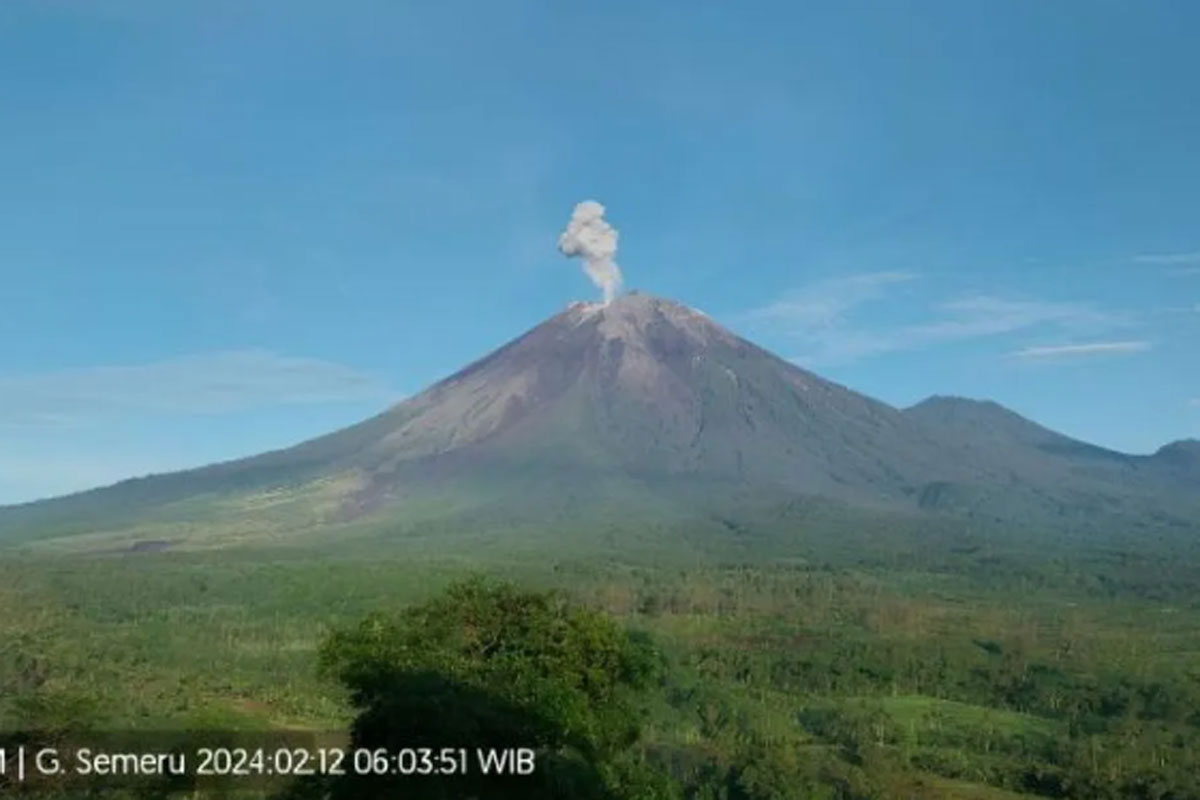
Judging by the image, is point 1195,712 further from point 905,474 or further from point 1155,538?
point 905,474

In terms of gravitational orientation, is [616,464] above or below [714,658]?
above

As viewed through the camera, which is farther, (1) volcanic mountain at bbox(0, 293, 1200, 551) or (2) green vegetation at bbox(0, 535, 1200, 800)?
(1) volcanic mountain at bbox(0, 293, 1200, 551)

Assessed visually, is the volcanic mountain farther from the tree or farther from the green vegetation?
the tree

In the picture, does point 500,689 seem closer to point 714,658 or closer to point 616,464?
point 714,658

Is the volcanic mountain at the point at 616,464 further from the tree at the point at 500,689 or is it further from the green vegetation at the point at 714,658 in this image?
the tree at the point at 500,689

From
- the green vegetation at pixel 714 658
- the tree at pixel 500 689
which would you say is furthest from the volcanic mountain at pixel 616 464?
the tree at pixel 500 689

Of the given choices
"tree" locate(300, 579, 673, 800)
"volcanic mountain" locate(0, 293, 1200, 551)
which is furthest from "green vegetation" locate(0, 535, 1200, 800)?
"volcanic mountain" locate(0, 293, 1200, 551)

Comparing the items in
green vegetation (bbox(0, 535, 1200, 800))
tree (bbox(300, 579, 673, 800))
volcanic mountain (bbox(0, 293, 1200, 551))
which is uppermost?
volcanic mountain (bbox(0, 293, 1200, 551))

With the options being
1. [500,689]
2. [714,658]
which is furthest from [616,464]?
[500,689]
